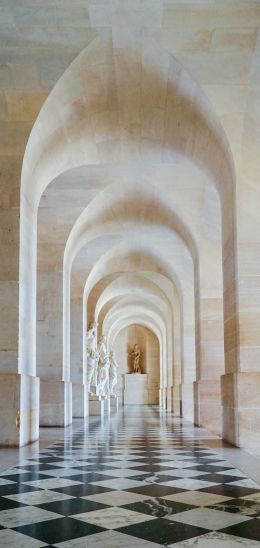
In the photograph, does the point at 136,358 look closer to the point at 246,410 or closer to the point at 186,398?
the point at 186,398

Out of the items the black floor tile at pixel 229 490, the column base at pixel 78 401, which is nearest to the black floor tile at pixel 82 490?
the black floor tile at pixel 229 490

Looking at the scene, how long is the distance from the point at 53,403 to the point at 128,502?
11.1m

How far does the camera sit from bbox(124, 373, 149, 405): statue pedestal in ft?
156

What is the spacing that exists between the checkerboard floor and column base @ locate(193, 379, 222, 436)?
272 inches

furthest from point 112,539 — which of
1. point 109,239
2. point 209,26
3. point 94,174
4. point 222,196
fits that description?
point 109,239

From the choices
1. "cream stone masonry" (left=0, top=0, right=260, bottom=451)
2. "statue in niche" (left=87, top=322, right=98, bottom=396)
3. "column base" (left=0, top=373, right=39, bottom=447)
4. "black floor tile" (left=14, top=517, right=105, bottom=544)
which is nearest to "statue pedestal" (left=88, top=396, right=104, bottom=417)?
"statue in niche" (left=87, top=322, right=98, bottom=396)

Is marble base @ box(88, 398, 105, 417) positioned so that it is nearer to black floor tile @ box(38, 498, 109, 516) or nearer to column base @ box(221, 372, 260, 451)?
column base @ box(221, 372, 260, 451)

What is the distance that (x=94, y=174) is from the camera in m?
14.2

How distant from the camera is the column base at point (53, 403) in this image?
50.6 feet

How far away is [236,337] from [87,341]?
45.9 feet

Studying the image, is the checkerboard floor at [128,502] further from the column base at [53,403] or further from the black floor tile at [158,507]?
the column base at [53,403]

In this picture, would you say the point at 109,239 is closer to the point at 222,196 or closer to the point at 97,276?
the point at 97,276

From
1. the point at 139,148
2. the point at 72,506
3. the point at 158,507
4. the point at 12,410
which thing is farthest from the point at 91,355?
the point at 158,507

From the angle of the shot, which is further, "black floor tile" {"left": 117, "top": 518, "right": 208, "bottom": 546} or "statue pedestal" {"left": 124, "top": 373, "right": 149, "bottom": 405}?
"statue pedestal" {"left": 124, "top": 373, "right": 149, "bottom": 405}
